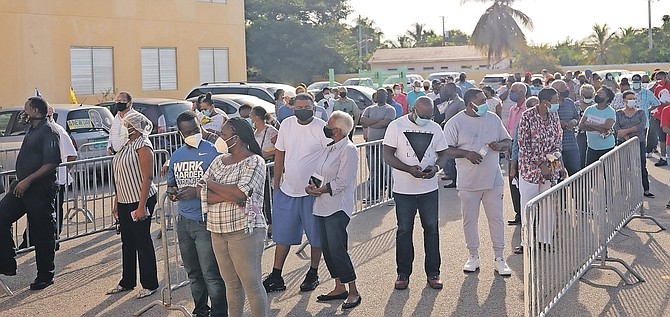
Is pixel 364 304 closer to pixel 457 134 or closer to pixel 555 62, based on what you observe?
pixel 457 134

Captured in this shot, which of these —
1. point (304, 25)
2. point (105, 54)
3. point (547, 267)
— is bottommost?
point (547, 267)

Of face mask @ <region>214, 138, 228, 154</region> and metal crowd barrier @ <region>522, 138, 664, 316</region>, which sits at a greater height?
face mask @ <region>214, 138, 228, 154</region>

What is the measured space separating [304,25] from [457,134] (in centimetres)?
4806

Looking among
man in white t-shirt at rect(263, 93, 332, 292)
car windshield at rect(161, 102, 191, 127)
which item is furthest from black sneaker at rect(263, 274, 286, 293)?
car windshield at rect(161, 102, 191, 127)

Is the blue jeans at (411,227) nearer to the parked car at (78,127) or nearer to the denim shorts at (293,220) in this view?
the denim shorts at (293,220)

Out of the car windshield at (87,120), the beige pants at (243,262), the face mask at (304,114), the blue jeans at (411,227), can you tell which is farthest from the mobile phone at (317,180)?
the car windshield at (87,120)

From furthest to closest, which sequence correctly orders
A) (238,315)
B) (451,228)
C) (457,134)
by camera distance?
(451,228) < (457,134) < (238,315)

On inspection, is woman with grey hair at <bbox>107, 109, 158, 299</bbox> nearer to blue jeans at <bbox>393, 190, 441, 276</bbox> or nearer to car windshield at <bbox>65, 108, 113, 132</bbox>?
blue jeans at <bbox>393, 190, 441, 276</bbox>

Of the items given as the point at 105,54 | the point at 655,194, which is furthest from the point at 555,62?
the point at 655,194

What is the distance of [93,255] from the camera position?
10.3m

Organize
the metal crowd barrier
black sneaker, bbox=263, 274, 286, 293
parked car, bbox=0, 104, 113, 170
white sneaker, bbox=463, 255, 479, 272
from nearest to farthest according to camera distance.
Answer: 1. the metal crowd barrier
2. black sneaker, bbox=263, 274, 286, 293
3. white sneaker, bbox=463, 255, 479, 272
4. parked car, bbox=0, 104, 113, 170

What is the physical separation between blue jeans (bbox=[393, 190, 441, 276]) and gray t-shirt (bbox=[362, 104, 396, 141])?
5920 millimetres

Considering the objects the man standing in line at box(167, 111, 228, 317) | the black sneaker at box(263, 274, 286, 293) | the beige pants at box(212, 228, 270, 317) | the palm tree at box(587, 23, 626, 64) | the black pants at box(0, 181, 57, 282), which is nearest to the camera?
the beige pants at box(212, 228, 270, 317)

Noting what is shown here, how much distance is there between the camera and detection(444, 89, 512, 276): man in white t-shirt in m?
8.73
